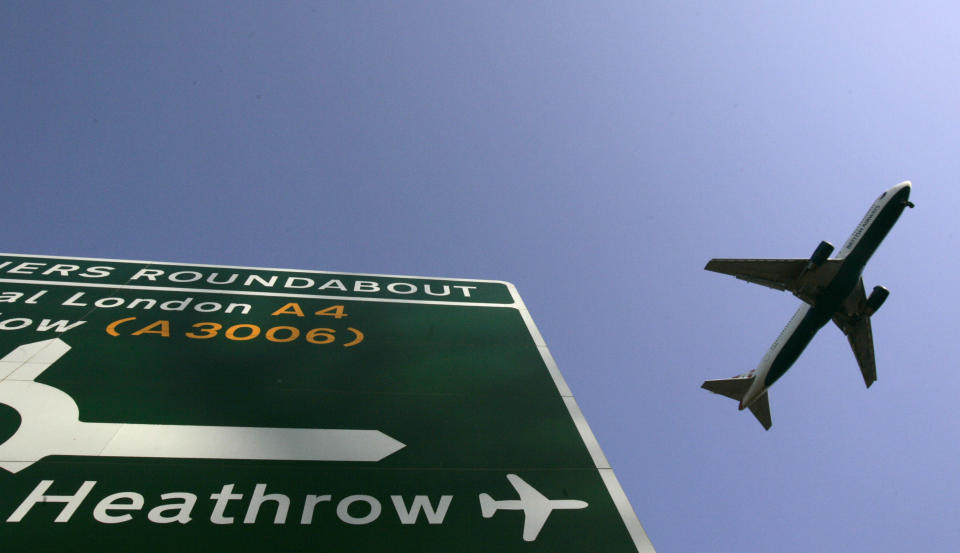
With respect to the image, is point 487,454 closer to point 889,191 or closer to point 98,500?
point 98,500

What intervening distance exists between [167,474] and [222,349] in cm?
218

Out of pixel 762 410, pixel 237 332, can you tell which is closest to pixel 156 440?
pixel 237 332

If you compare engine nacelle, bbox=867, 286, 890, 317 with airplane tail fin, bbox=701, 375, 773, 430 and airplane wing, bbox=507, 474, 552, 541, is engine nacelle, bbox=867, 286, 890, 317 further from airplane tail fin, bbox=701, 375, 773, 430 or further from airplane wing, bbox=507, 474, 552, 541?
airplane wing, bbox=507, 474, 552, 541

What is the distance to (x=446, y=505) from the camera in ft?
14.0

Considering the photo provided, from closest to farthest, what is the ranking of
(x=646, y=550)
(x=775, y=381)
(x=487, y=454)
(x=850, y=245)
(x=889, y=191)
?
(x=646, y=550) → (x=487, y=454) → (x=889, y=191) → (x=850, y=245) → (x=775, y=381)

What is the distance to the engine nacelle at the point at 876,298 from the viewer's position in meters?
22.5

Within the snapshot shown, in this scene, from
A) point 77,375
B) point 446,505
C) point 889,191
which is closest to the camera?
point 446,505

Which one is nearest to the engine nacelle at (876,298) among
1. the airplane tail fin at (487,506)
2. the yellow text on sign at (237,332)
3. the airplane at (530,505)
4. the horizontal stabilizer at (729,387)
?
the horizontal stabilizer at (729,387)

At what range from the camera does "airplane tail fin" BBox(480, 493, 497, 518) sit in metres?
4.21

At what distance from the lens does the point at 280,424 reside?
514 cm

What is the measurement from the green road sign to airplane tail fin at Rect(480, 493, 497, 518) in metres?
0.01

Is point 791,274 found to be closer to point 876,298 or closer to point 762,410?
point 876,298

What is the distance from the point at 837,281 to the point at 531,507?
868 inches

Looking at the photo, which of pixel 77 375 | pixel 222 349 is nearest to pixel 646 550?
pixel 222 349
